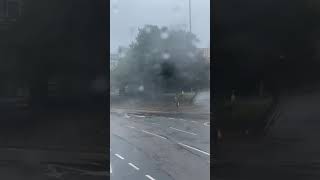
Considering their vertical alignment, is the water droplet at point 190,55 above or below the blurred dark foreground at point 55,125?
above

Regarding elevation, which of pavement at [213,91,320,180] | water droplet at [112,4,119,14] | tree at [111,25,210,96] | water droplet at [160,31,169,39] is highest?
water droplet at [112,4,119,14]

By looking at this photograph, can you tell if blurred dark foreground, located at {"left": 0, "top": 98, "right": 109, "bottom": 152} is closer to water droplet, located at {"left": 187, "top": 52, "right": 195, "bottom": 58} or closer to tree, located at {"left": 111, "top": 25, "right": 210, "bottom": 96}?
tree, located at {"left": 111, "top": 25, "right": 210, "bottom": 96}

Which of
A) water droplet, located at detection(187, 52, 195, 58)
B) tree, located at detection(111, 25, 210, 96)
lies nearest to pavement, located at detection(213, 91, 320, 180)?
tree, located at detection(111, 25, 210, 96)

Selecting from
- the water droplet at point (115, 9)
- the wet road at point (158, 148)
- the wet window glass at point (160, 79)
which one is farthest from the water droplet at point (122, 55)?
the wet road at point (158, 148)

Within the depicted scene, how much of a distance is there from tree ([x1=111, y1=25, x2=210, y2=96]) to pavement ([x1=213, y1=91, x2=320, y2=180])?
0.55m

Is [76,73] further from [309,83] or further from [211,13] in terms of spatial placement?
[309,83]

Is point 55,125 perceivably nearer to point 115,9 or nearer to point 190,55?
point 115,9

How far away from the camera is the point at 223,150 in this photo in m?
2.99

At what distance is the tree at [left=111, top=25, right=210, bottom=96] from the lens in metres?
3.07

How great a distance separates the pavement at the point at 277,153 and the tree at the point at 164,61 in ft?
1.80

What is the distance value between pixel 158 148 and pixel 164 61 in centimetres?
65

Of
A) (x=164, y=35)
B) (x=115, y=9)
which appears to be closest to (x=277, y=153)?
(x=164, y=35)

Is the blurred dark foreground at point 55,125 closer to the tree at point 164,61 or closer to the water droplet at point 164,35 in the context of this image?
the tree at point 164,61

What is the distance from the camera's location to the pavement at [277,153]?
297 cm
